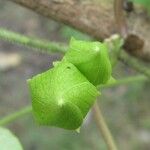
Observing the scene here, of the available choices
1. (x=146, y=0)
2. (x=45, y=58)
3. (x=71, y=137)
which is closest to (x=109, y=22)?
(x=146, y=0)

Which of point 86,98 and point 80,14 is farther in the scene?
point 80,14

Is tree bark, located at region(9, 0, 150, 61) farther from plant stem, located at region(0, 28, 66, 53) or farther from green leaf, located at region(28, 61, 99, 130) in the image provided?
green leaf, located at region(28, 61, 99, 130)

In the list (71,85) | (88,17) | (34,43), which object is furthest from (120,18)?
(71,85)

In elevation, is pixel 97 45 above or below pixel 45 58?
above

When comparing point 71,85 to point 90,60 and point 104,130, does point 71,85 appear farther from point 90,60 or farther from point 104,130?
point 104,130

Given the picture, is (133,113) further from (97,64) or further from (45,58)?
(97,64)

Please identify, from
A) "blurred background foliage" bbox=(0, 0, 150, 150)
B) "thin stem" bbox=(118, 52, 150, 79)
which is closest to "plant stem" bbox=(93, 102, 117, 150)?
"thin stem" bbox=(118, 52, 150, 79)

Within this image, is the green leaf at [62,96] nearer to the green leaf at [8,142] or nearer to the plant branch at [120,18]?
the green leaf at [8,142]

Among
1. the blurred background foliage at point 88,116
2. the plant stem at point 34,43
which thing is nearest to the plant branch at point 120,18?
the plant stem at point 34,43
